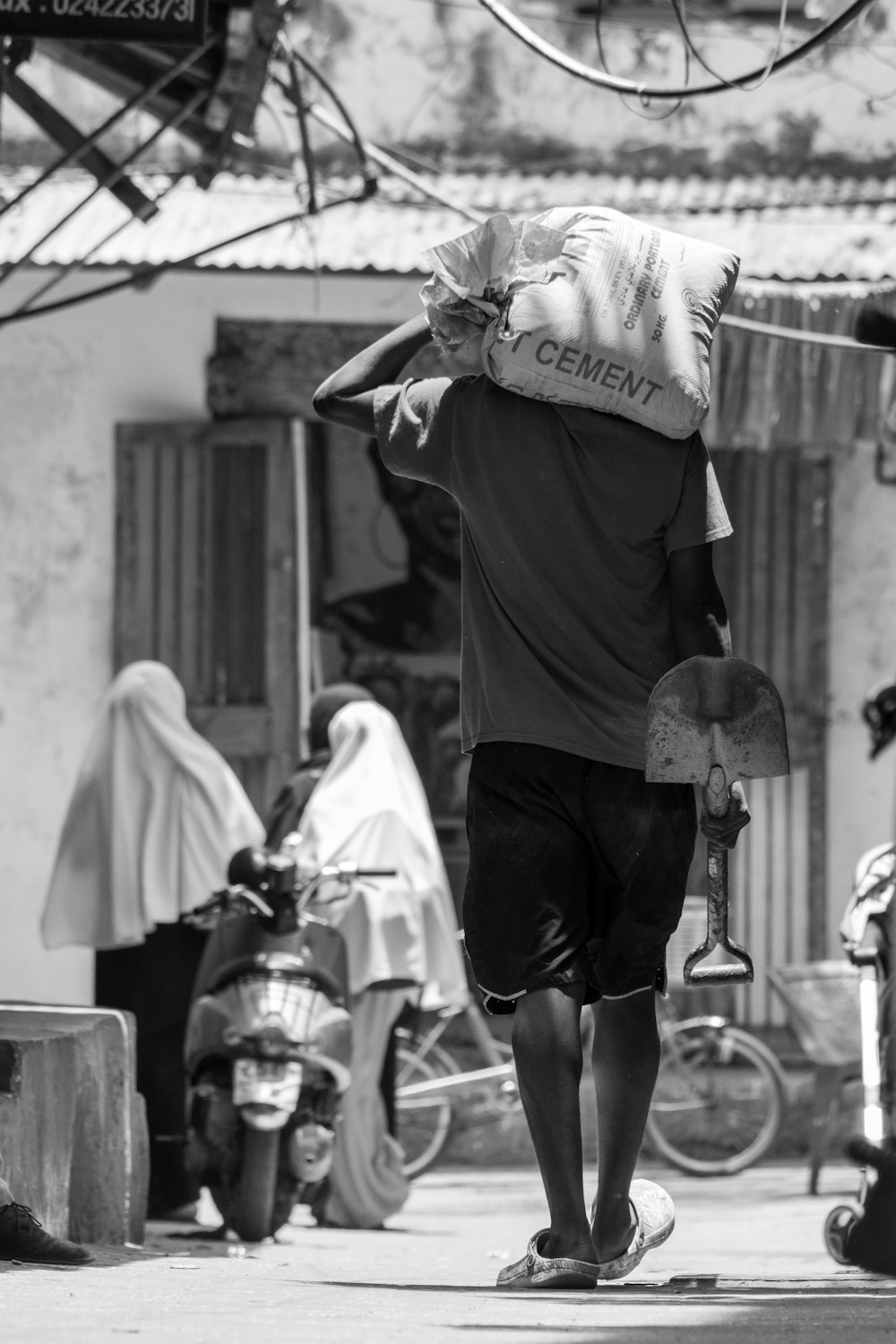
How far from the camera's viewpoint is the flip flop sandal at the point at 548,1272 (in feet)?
11.5

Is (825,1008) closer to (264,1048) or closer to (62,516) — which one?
(264,1048)

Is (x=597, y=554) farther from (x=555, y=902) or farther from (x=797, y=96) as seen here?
(x=797, y=96)

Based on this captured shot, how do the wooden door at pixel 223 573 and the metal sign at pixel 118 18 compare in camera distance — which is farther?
the wooden door at pixel 223 573

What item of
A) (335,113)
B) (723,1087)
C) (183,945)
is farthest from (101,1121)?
(335,113)

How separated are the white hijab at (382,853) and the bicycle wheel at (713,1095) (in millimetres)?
1851

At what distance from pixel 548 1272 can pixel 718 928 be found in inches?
25.7

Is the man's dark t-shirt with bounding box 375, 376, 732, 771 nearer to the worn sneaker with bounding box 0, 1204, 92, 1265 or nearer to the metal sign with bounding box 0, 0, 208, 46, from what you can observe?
the worn sneaker with bounding box 0, 1204, 92, 1265

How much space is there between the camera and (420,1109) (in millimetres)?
9367

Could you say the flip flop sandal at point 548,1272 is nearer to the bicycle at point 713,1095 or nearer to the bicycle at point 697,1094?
the bicycle at point 697,1094

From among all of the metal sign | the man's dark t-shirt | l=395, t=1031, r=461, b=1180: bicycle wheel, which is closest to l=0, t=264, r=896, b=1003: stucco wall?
l=395, t=1031, r=461, b=1180: bicycle wheel

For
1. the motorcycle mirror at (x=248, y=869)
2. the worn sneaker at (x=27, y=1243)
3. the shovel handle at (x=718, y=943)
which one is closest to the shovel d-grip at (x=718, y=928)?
the shovel handle at (x=718, y=943)

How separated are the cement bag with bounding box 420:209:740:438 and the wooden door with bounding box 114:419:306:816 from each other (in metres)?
5.76

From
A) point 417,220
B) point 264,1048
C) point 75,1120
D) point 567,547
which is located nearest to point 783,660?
point 417,220

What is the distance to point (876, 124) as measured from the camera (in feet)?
34.2
